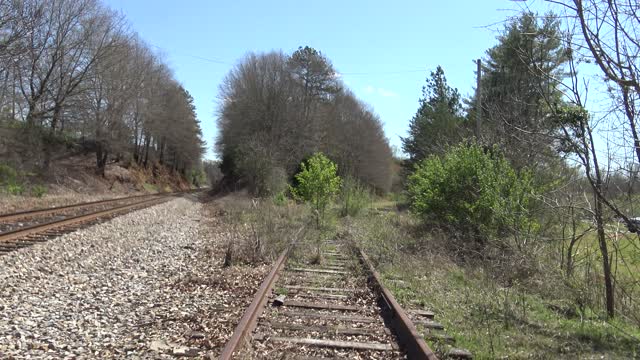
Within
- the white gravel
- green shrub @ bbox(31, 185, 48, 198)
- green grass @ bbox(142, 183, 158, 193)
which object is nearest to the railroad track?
the white gravel

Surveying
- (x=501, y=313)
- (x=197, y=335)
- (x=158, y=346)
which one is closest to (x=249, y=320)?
(x=197, y=335)

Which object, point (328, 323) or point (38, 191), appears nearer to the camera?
point (328, 323)

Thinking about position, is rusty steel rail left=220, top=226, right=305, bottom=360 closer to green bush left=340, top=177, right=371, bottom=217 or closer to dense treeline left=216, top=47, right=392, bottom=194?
green bush left=340, top=177, right=371, bottom=217

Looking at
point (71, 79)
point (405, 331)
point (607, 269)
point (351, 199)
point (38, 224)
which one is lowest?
point (405, 331)

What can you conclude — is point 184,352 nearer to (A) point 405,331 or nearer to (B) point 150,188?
(A) point 405,331

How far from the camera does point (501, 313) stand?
7.31 m

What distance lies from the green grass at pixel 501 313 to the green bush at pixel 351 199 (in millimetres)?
13417

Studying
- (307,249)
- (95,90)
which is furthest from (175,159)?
(307,249)

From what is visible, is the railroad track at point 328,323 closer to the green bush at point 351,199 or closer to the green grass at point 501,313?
the green grass at point 501,313

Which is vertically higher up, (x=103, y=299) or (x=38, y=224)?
(x=38, y=224)

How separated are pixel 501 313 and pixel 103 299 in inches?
217

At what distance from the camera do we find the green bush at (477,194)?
41.3 feet

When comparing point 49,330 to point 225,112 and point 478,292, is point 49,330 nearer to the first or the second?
point 478,292

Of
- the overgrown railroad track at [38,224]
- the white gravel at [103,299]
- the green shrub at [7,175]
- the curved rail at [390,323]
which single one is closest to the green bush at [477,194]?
the curved rail at [390,323]
